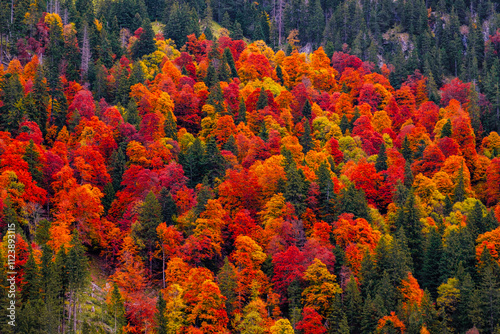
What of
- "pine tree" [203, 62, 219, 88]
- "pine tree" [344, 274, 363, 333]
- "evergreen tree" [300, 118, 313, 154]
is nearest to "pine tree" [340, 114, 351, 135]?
"evergreen tree" [300, 118, 313, 154]

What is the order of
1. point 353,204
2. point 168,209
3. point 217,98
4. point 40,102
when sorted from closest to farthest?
point 168,209, point 353,204, point 40,102, point 217,98

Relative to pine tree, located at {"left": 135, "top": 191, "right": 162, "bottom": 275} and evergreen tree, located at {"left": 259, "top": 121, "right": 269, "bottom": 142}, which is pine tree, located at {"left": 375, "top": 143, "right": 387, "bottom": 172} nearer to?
evergreen tree, located at {"left": 259, "top": 121, "right": 269, "bottom": 142}

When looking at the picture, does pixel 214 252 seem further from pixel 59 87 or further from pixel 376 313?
pixel 59 87

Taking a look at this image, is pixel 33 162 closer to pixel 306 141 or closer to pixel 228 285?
pixel 228 285

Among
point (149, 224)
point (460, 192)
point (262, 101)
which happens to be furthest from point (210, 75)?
point (460, 192)

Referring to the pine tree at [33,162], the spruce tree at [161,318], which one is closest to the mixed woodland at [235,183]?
the spruce tree at [161,318]

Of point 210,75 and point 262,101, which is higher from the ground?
point 210,75

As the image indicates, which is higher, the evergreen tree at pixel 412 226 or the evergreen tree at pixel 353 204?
the evergreen tree at pixel 353 204

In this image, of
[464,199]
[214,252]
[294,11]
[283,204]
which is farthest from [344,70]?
[214,252]

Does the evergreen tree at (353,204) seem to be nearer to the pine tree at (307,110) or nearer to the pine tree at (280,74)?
the pine tree at (307,110)
